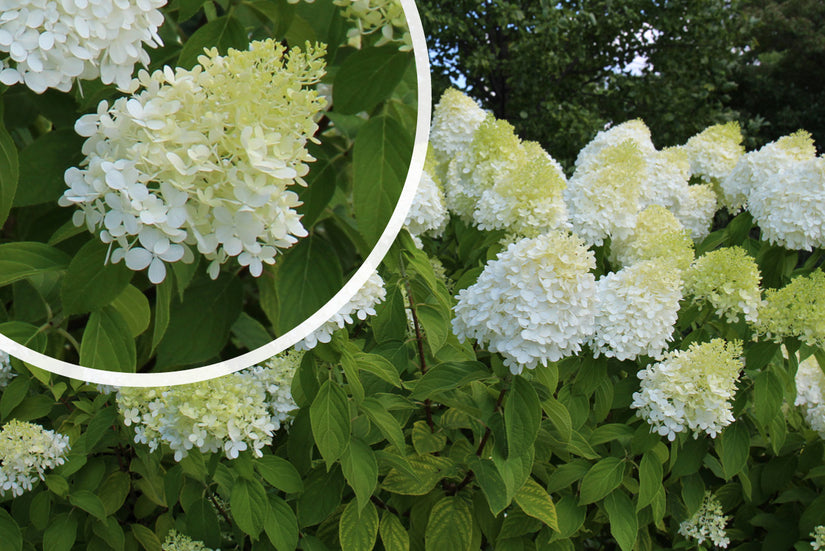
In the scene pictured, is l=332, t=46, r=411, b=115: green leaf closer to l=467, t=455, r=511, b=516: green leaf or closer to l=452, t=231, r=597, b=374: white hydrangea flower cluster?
l=452, t=231, r=597, b=374: white hydrangea flower cluster

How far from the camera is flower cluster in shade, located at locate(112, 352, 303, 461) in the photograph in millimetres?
1441

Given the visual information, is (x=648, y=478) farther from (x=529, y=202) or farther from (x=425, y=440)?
(x=529, y=202)

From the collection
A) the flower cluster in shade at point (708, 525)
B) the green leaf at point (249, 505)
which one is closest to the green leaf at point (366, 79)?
the green leaf at point (249, 505)

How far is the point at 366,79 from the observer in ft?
2.66

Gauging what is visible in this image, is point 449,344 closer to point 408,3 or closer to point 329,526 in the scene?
point 329,526

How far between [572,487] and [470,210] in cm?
Result: 90

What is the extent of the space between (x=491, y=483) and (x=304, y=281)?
0.89m

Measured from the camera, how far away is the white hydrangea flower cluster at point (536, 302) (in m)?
1.36

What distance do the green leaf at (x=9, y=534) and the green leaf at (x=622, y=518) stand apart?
130cm

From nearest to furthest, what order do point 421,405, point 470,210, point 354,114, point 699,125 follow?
1. point 354,114
2. point 421,405
3. point 470,210
4. point 699,125

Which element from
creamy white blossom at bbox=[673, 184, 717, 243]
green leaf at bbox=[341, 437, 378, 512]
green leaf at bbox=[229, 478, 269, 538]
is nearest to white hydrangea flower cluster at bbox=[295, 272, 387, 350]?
green leaf at bbox=[341, 437, 378, 512]

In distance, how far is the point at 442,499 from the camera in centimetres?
167

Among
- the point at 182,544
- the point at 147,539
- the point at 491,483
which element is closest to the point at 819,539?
the point at 491,483

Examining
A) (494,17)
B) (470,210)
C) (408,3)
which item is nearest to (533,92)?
(494,17)
